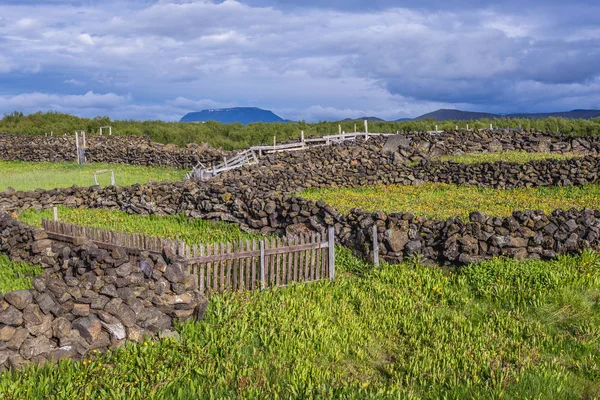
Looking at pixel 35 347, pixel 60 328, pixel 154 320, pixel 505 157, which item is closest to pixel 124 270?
pixel 154 320

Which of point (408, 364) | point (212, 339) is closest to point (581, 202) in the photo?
point (408, 364)

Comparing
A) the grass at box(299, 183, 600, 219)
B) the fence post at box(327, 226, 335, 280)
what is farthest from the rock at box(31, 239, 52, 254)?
the grass at box(299, 183, 600, 219)

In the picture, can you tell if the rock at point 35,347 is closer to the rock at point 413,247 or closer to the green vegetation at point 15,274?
the green vegetation at point 15,274

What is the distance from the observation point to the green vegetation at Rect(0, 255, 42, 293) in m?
12.2

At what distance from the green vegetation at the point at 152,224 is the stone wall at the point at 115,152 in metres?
21.2

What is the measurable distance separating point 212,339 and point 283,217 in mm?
8909

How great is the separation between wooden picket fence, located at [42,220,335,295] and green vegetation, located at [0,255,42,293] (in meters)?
1.18

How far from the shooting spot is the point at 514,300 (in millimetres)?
11336

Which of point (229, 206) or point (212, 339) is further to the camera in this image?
point (229, 206)

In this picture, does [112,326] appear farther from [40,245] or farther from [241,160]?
[241,160]

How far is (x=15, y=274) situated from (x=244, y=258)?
19.5 ft

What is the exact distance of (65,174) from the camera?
41.2 meters

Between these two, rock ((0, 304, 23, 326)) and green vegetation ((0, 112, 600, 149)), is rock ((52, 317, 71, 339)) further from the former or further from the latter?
green vegetation ((0, 112, 600, 149))

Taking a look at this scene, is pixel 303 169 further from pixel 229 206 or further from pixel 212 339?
pixel 212 339
